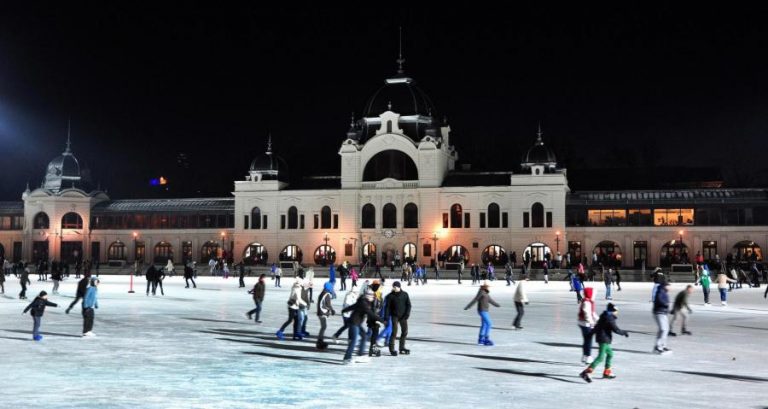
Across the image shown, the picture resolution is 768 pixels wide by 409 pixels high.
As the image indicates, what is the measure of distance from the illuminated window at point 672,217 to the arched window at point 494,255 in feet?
44.9

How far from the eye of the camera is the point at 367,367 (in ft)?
48.8

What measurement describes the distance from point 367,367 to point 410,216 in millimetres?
60861

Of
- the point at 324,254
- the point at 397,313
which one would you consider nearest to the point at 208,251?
the point at 324,254

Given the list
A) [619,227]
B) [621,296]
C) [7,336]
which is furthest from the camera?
[619,227]

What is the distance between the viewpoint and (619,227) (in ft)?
234

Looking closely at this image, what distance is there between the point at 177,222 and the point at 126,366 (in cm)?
7162

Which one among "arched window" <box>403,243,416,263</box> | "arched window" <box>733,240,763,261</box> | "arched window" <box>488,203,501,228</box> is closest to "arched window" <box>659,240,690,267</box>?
"arched window" <box>733,240,763,261</box>

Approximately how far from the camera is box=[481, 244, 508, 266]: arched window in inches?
2857

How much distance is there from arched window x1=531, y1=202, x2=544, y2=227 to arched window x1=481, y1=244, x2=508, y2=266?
3.73 metres

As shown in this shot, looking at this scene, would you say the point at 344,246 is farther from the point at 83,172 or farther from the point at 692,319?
the point at 692,319

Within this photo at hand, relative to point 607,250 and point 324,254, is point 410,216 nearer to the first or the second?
point 324,254

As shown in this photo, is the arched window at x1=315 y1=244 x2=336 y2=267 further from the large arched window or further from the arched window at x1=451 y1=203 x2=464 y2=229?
the arched window at x1=451 y1=203 x2=464 y2=229

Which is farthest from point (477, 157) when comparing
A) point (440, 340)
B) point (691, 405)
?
point (691, 405)

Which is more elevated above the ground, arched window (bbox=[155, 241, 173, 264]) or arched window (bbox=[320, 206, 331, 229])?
arched window (bbox=[320, 206, 331, 229])
